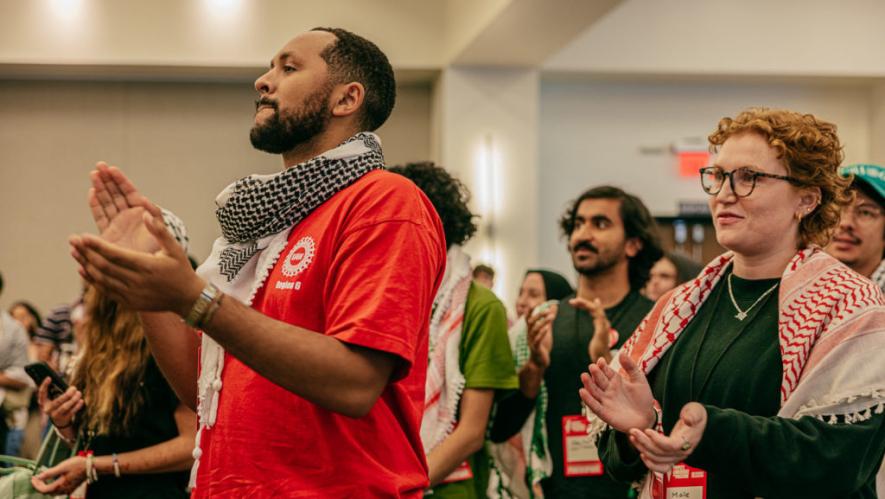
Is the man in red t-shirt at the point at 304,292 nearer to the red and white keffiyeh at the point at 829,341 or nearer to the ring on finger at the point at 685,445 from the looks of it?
the ring on finger at the point at 685,445

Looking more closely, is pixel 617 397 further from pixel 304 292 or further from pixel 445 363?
pixel 445 363

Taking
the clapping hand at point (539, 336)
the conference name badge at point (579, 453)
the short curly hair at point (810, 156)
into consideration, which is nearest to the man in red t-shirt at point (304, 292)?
the short curly hair at point (810, 156)

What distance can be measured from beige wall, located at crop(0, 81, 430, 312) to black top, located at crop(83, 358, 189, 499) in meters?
6.62

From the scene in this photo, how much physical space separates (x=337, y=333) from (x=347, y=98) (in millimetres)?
577

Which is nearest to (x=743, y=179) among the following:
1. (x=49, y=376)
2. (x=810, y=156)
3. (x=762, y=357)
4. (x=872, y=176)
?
(x=810, y=156)

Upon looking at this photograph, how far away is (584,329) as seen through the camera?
3.52 m

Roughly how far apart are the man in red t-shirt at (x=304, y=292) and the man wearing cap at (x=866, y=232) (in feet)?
5.97

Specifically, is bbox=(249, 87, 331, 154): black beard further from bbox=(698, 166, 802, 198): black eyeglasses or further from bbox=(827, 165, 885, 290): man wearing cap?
bbox=(827, 165, 885, 290): man wearing cap

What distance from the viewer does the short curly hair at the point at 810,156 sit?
221 centimetres

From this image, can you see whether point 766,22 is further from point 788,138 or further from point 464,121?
point 788,138

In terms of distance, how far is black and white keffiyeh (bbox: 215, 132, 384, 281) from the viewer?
1.83m

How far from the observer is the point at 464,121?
28.6 feet

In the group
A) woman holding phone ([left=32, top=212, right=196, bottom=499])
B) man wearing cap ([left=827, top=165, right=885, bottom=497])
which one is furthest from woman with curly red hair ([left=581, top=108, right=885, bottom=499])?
woman holding phone ([left=32, top=212, right=196, bottom=499])

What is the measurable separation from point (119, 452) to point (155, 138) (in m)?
6.89
